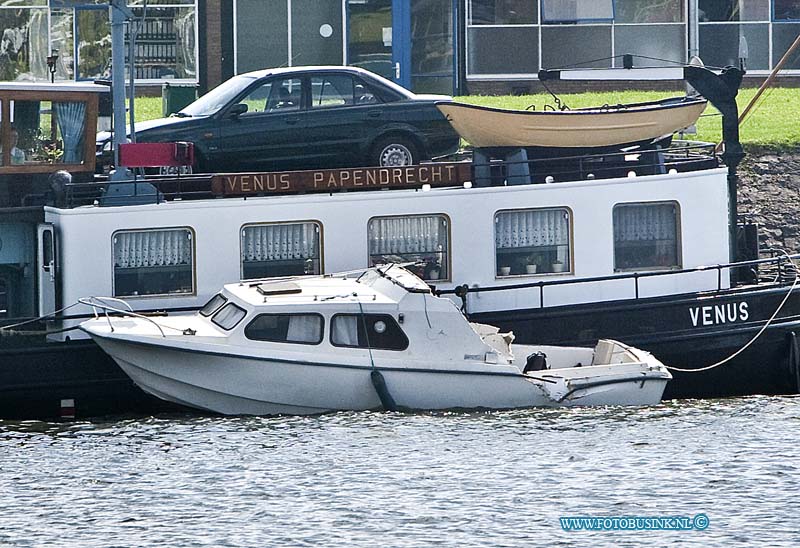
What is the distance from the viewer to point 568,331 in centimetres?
1795

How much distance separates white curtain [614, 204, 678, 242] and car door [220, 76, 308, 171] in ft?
14.0

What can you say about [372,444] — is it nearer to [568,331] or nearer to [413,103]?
[568,331]

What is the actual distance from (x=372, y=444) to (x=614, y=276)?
11.7 feet

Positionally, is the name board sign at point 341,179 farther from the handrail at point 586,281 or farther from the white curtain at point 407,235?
the handrail at point 586,281

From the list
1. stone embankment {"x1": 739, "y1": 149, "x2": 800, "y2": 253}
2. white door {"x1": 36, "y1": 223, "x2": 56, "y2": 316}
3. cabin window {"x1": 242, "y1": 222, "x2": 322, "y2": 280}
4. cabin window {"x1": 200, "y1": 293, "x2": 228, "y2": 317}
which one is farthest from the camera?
stone embankment {"x1": 739, "y1": 149, "x2": 800, "y2": 253}

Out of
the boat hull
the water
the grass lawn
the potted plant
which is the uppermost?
the grass lawn

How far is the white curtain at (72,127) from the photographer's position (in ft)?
58.4

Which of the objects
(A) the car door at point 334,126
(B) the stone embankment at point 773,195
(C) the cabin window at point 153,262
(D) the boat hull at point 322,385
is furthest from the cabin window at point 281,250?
(B) the stone embankment at point 773,195

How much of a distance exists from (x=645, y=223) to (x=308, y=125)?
14.9 ft

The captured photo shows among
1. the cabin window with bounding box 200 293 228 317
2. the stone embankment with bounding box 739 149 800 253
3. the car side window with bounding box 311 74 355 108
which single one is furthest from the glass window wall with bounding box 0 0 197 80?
the cabin window with bounding box 200 293 228 317

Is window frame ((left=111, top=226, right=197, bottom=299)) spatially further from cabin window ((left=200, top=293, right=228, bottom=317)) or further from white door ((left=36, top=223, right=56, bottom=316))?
white door ((left=36, top=223, right=56, bottom=316))

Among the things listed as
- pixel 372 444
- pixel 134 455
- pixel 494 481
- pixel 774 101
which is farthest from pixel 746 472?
pixel 774 101

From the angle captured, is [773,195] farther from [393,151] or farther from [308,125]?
[308,125]

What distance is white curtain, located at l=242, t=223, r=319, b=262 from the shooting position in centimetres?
1792
